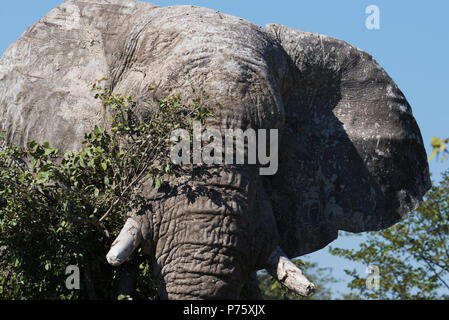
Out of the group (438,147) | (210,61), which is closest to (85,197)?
(210,61)

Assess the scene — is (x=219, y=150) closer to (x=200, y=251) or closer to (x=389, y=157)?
(x=200, y=251)

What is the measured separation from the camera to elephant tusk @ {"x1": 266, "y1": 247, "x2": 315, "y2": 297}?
5781 millimetres

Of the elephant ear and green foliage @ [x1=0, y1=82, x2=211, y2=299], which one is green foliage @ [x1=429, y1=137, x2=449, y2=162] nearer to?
green foliage @ [x1=0, y1=82, x2=211, y2=299]

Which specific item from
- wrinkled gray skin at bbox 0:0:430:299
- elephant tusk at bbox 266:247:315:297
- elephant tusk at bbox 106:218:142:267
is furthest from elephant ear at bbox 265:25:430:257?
elephant tusk at bbox 106:218:142:267

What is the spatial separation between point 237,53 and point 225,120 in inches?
20.4

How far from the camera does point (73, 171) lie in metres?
6.07

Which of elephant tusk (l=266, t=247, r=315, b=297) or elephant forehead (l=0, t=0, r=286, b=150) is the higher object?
elephant forehead (l=0, t=0, r=286, b=150)

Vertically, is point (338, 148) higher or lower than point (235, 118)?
lower

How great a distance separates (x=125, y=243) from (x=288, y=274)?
3.32 ft

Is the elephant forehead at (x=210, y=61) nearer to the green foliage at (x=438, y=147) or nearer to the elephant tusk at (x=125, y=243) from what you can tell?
the elephant tusk at (x=125, y=243)

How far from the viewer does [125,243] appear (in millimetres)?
5570

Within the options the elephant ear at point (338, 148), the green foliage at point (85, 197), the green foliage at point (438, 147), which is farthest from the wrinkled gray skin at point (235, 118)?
the green foliage at point (438, 147)

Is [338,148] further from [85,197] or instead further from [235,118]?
[85,197]

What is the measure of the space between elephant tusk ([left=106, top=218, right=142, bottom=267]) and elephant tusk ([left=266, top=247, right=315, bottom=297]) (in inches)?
33.7
